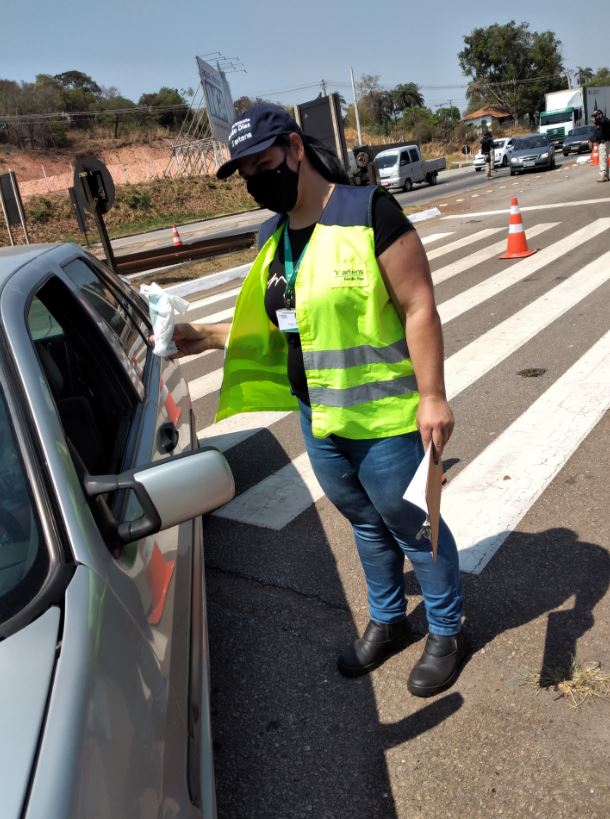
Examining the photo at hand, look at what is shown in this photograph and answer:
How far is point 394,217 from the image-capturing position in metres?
2.24

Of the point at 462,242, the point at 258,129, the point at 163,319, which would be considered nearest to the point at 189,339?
the point at 163,319

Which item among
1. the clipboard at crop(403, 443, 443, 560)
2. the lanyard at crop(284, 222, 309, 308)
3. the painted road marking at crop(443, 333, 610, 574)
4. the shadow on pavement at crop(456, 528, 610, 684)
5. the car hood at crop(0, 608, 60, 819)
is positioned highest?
the lanyard at crop(284, 222, 309, 308)

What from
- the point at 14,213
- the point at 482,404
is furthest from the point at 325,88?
the point at 482,404

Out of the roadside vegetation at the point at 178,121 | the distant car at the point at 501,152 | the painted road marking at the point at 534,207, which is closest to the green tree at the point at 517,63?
the roadside vegetation at the point at 178,121

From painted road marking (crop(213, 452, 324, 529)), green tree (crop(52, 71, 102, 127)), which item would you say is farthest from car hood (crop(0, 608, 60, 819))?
green tree (crop(52, 71, 102, 127))

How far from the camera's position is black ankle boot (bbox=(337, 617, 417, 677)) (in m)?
2.84

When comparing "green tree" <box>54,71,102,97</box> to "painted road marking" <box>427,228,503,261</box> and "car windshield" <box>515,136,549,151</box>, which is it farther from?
"painted road marking" <box>427,228,503,261</box>

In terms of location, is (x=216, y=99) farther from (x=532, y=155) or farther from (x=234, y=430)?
(x=234, y=430)

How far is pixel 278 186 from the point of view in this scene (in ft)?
7.64

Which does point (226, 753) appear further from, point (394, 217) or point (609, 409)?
point (609, 409)

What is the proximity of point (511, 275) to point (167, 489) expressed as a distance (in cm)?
876

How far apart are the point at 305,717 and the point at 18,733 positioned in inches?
61.8

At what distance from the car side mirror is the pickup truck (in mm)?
34555

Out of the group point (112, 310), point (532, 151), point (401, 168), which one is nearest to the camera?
point (112, 310)
